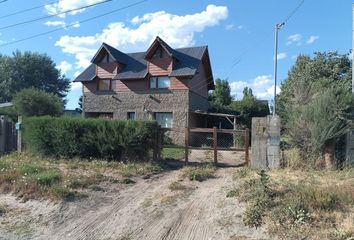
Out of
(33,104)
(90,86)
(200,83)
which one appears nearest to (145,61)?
(200,83)

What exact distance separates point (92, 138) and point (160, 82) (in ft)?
50.6

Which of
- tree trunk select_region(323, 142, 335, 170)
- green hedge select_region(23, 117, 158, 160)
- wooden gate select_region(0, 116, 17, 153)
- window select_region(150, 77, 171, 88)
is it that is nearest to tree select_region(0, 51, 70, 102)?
window select_region(150, 77, 171, 88)

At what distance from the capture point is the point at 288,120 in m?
12.4

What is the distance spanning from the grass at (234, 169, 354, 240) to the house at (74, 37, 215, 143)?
18766 mm

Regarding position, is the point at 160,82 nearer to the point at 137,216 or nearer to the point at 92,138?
the point at 92,138

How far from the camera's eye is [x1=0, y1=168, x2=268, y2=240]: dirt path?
7.46 m

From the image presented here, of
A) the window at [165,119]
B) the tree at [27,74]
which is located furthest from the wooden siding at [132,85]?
the tree at [27,74]

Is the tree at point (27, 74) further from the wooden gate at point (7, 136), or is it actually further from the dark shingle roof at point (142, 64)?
the wooden gate at point (7, 136)

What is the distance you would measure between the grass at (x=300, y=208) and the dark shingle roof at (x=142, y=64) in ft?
62.0

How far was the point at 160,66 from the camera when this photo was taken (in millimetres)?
28562

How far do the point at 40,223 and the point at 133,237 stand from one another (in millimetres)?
2266

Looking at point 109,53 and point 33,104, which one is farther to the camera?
point 109,53

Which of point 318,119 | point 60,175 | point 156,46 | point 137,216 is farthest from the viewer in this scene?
point 156,46

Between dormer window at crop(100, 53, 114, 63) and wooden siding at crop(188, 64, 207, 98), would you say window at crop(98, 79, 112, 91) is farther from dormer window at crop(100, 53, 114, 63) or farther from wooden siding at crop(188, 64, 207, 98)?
wooden siding at crop(188, 64, 207, 98)
